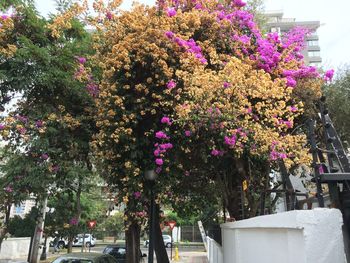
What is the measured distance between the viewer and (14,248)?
3116 centimetres

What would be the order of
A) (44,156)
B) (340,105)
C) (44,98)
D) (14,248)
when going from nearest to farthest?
(44,156)
(44,98)
(340,105)
(14,248)

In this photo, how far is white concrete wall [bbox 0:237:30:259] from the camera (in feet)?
99.5

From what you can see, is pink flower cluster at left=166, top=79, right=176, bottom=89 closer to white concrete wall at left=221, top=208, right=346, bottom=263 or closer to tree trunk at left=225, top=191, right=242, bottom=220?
tree trunk at left=225, top=191, right=242, bottom=220

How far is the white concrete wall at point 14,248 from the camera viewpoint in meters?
30.3

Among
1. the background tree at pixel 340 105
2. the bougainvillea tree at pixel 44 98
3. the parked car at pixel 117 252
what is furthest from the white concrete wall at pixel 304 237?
the parked car at pixel 117 252

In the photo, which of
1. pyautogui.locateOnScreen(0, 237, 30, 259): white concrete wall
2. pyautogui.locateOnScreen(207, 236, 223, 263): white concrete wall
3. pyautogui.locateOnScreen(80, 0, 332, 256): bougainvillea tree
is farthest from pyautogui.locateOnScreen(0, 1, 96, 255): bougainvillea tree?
pyautogui.locateOnScreen(0, 237, 30, 259): white concrete wall

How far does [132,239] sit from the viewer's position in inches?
440

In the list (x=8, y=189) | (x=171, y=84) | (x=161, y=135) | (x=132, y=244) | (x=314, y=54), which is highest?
(x=314, y=54)

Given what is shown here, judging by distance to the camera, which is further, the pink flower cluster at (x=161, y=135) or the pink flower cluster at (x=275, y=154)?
the pink flower cluster at (x=161, y=135)

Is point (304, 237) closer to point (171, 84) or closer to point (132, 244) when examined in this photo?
point (171, 84)

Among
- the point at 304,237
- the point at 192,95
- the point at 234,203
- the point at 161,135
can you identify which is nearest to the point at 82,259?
the point at 234,203

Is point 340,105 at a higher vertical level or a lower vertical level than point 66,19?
lower

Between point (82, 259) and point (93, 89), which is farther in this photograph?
point (82, 259)

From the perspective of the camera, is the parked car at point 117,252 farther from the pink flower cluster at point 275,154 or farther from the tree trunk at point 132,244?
the pink flower cluster at point 275,154
